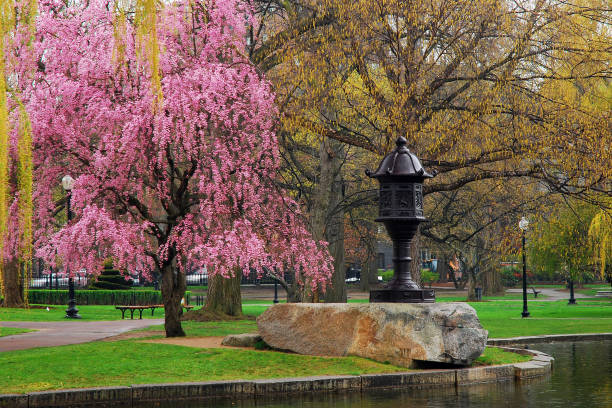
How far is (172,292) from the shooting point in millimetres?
17734

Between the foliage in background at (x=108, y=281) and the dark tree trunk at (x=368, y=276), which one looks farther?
the dark tree trunk at (x=368, y=276)

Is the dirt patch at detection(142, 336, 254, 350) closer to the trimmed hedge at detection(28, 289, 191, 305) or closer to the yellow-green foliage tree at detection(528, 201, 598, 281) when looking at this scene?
the yellow-green foliage tree at detection(528, 201, 598, 281)

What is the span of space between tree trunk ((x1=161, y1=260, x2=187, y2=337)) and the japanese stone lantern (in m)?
5.01

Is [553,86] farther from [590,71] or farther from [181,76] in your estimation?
[181,76]

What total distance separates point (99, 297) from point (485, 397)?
103 ft

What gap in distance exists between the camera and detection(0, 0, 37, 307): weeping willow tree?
1001 centimetres

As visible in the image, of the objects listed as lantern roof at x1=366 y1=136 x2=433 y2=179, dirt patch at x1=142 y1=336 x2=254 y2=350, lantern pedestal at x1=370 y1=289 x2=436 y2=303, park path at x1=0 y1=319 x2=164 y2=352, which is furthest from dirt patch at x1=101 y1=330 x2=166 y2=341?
lantern roof at x1=366 y1=136 x2=433 y2=179

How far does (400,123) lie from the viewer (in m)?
18.8

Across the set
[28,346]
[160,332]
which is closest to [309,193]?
[160,332]

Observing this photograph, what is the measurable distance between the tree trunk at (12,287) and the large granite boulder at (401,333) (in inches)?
828

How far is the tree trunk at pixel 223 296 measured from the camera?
86.1ft

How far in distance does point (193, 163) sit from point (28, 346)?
16.4ft

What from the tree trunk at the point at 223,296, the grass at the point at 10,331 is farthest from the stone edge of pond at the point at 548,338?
the grass at the point at 10,331

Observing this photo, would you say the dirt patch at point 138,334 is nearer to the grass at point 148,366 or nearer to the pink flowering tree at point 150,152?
the pink flowering tree at point 150,152
